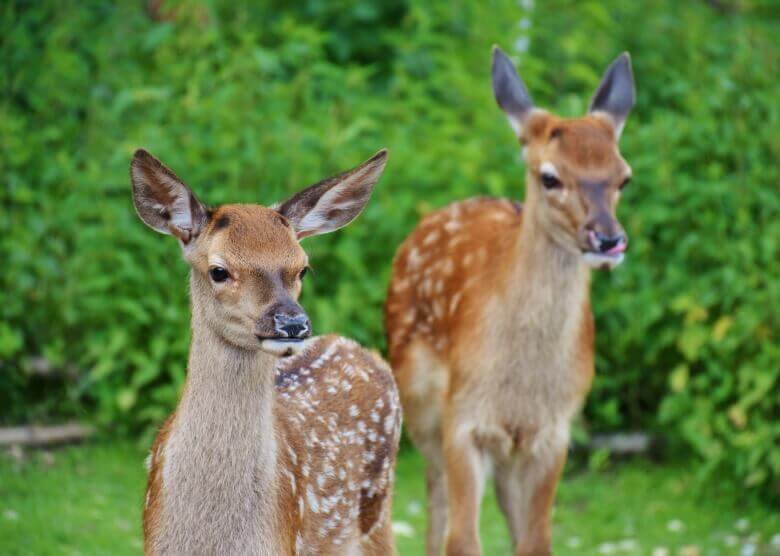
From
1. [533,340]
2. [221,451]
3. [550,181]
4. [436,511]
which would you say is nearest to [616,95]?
[550,181]

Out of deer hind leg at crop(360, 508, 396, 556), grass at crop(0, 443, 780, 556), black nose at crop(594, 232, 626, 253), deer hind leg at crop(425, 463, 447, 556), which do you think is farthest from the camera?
deer hind leg at crop(425, 463, 447, 556)

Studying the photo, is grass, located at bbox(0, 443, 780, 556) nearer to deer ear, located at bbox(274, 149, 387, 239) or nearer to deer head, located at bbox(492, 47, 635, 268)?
deer head, located at bbox(492, 47, 635, 268)

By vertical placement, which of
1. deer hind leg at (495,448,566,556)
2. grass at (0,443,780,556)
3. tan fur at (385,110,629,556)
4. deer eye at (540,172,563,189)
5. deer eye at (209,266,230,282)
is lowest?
grass at (0,443,780,556)

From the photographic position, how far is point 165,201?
4871mm

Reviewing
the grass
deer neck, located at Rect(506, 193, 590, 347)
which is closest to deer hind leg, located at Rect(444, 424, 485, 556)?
deer neck, located at Rect(506, 193, 590, 347)

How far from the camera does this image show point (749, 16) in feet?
42.4

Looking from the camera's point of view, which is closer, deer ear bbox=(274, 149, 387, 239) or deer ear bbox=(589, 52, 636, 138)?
deer ear bbox=(274, 149, 387, 239)

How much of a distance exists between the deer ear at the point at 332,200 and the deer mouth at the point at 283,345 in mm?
639

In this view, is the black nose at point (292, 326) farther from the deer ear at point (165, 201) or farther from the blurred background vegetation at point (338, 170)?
the blurred background vegetation at point (338, 170)

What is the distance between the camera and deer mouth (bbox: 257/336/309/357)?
443 centimetres

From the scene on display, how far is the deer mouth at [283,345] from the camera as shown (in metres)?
4.43

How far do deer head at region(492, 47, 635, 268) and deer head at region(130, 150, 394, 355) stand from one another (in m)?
1.32

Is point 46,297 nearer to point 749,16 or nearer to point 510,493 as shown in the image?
point 510,493

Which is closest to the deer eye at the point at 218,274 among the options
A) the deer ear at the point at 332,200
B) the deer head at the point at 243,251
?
the deer head at the point at 243,251
